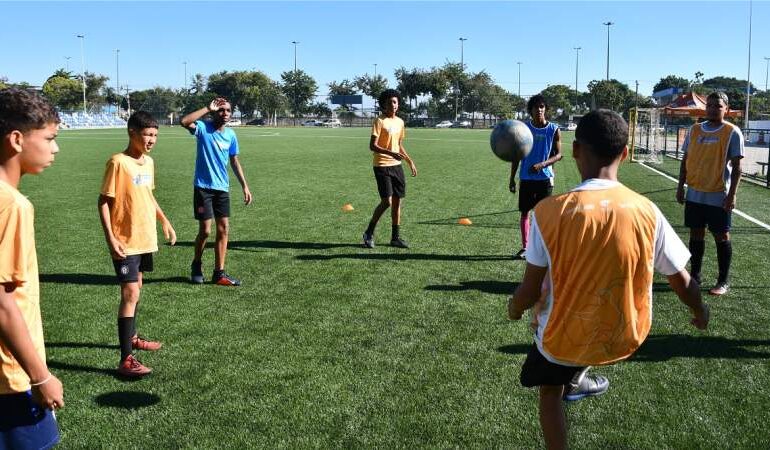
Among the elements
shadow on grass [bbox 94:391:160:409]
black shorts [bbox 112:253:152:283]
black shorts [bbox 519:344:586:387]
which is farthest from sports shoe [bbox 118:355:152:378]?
black shorts [bbox 519:344:586:387]

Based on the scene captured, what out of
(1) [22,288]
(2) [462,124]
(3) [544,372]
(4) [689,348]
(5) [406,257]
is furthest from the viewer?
(2) [462,124]

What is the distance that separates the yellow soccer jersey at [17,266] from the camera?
2.08 metres

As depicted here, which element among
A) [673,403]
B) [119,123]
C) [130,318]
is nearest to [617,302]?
[673,403]

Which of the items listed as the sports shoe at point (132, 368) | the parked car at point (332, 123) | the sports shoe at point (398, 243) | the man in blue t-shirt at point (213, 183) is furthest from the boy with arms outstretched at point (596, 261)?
the parked car at point (332, 123)

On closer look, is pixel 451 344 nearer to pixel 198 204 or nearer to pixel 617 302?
pixel 617 302

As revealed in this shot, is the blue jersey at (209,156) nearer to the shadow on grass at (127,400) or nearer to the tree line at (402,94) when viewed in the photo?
the shadow on grass at (127,400)

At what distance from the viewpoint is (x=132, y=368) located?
4.57m

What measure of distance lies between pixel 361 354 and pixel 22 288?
10.1ft

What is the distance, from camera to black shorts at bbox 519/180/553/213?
27.2ft

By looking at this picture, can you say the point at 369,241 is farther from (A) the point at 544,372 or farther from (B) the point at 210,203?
(A) the point at 544,372

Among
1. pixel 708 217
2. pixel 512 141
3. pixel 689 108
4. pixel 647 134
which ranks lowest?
pixel 708 217

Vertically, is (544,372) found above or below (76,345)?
above

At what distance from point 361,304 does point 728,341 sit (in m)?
3.38

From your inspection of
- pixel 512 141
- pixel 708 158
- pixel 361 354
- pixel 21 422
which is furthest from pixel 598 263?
pixel 512 141
